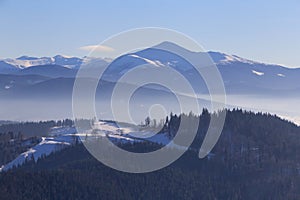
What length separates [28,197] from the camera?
195750 mm

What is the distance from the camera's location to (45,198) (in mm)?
198625

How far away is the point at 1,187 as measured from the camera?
19738 cm

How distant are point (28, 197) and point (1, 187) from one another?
8018mm

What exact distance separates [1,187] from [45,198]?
1202cm

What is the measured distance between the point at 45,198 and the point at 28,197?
5038mm
